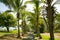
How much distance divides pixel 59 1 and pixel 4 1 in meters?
10.5

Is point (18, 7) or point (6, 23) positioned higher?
point (18, 7)

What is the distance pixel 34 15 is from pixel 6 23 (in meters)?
20.9

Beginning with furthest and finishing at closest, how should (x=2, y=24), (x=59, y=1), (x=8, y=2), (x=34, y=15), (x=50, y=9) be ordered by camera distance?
(x=2, y=24)
(x=34, y=15)
(x=8, y=2)
(x=50, y=9)
(x=59, y=1)

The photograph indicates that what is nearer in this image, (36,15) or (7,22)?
(36,15)


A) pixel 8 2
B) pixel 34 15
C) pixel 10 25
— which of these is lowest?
pixel 10 25

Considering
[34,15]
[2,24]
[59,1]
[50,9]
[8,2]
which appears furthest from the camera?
[2,24]

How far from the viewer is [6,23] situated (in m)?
43.5

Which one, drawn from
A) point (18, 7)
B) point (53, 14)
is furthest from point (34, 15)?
point (53, 14)

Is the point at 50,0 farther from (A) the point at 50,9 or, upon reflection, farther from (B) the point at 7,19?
(B) the point at 7,19

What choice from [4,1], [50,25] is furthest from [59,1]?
[4,1]

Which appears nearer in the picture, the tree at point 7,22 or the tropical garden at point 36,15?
the tropical garden at point 36,15

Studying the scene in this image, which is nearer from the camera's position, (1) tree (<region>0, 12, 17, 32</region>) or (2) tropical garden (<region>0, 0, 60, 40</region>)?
(2) tropical garden (<region>0, 0, 60, 40</region>)

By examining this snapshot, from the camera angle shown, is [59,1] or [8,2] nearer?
[59,1]

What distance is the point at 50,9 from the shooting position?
1427 centimetres
